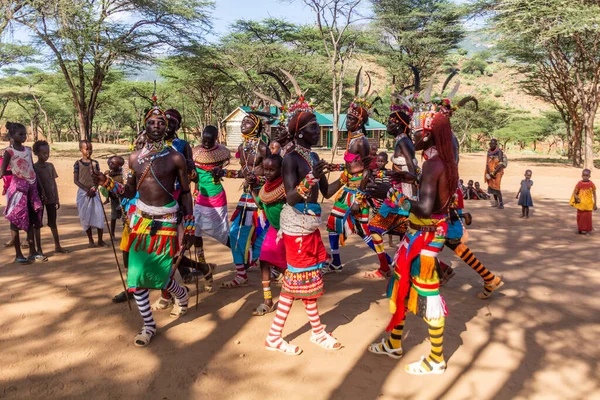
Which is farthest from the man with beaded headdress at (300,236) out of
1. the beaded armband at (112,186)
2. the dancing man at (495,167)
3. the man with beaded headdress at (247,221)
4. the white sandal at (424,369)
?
the dancing man at (495,167)

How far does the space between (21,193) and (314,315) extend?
4794 mm

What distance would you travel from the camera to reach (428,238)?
335 cm

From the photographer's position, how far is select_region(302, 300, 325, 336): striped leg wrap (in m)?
3.76

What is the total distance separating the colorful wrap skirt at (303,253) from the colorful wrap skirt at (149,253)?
1.11 m

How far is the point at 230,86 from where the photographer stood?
37406 mm

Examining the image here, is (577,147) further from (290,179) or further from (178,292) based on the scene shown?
(178,292)

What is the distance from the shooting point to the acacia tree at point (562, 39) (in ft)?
63.4

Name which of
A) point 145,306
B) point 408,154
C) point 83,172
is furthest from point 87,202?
point 408,154

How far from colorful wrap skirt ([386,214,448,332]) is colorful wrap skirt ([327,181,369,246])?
209cm

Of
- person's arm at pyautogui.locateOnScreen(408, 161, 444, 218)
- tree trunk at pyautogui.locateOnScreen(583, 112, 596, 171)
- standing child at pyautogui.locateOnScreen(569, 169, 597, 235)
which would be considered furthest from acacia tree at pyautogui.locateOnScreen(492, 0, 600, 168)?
person's arm at pyautogui.locateOnScreen(408, 161, 444, 218)

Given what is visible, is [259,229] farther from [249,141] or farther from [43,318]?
[43,318]

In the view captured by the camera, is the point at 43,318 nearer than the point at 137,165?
No

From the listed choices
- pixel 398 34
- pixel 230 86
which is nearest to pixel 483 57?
pixel 398 34

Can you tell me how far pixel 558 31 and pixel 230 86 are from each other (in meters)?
A: 25.1
